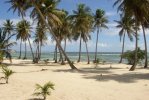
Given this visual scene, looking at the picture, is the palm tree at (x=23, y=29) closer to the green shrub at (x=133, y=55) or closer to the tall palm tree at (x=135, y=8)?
the green shrub at (x=133, y=55)

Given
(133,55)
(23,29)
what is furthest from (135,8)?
(23,29)

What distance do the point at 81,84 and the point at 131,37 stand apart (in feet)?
131

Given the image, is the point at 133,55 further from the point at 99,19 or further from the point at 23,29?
the point at 23,29

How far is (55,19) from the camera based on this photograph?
125 ft

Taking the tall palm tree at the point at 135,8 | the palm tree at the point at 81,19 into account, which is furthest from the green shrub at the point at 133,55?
the tall palm tree at the point at 135,8

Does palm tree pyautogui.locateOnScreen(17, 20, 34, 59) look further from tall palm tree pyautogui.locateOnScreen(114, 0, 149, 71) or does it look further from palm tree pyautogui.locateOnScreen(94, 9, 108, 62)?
tall palm tree pyautogui.locateOnScreen(114, 0, 149, 71)

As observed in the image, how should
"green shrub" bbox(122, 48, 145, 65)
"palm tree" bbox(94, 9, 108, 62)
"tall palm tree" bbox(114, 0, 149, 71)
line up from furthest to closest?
"palm tree" bbox(94, 9, 108, 62), "green shrub" bbox(122, 48, 145, 65), "tall palm tree" bbox(114, 0, 149, 71)

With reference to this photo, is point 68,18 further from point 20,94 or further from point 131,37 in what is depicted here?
point 20,94

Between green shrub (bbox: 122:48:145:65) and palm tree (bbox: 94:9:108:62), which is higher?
palm tree (bbox: 94:9:108:62)

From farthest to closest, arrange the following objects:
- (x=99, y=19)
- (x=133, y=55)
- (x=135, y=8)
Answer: (x=99, y=19) < (x=133, y=55) < (x=135, y=8)

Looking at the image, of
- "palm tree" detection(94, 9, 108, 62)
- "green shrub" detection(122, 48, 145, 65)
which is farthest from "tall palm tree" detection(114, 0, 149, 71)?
"palm tree" detection(94, 9, 108, 62)

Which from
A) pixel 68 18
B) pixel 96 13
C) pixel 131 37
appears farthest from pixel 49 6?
pixel 131 37

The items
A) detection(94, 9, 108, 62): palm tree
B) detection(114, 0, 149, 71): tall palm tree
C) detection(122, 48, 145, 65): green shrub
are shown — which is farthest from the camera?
detection(94, 9, 108, 62): palm tree

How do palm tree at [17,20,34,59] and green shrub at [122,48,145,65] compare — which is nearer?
green shrub at [122,48,145,65]
